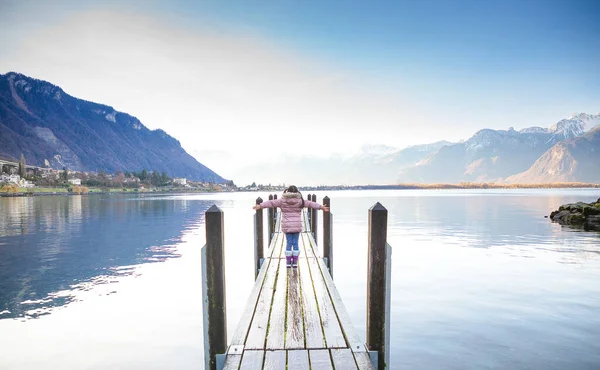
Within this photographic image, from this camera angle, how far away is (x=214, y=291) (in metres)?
6.25

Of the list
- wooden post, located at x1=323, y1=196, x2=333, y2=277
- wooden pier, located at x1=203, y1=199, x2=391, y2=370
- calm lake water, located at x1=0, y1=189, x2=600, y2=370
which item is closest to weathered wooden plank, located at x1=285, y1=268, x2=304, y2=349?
wooden pier, located at x1=203, y1=199, x2=391, y2=370

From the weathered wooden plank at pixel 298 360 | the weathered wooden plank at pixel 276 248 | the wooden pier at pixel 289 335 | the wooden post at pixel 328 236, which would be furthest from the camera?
the wooden post at pixel 328 236

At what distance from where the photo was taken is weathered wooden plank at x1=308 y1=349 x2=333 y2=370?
18.9ft

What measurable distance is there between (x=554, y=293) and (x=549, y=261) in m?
7.78

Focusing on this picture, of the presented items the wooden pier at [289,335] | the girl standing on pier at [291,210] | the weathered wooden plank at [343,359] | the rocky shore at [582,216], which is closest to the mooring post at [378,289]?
the wooden pier at [289,335]

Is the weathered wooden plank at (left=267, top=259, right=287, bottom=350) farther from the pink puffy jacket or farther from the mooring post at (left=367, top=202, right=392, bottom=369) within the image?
the mooring post at (left=367, top=202, right=392, bottom=369)

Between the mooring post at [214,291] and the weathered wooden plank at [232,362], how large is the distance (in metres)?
0.34

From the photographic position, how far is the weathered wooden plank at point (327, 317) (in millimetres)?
6527

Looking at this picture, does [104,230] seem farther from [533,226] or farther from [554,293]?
[533,226]

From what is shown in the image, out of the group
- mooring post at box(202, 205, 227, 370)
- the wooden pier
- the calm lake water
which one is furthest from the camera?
the calm lake water

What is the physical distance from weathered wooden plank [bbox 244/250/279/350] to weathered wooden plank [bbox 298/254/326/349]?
75cm

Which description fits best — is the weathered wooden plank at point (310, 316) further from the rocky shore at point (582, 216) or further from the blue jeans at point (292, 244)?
the rocky shore at point (582, 216)

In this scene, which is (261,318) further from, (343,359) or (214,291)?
(343,359)

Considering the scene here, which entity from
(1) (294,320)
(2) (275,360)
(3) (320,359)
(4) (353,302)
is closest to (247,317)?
(1) (294,320)
